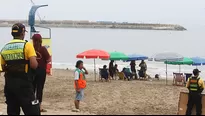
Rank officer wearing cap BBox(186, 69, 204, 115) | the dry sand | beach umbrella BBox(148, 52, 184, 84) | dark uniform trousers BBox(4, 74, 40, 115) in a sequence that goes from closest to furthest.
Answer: dark uniform trousers BBox(4, 74, 40, 115) → officer wearing cap BBox(186, 69, 204, 115) → the dry sand → beach umbrella BBox(148, 52, 184, 84)

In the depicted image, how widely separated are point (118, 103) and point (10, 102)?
6705mm

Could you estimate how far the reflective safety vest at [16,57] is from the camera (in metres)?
4.05

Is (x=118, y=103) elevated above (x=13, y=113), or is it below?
below

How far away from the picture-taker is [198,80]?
7.95 metres

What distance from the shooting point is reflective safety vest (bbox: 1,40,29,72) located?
13.3 ft

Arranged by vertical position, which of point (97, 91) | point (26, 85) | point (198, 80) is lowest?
point (97, 91)

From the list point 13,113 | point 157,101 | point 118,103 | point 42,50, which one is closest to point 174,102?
point 157,101

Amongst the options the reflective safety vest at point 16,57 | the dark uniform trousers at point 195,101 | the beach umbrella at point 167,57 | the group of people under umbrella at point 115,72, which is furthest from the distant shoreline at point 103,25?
the reflective safety vest at point 16,57

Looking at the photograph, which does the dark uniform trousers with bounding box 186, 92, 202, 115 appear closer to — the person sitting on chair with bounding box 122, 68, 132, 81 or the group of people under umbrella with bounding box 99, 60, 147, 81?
the group of people under umbrella with bounding box 99, 60, 147, 81

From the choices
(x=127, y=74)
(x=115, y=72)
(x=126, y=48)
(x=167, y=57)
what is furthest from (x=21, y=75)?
(x=126, y=48)

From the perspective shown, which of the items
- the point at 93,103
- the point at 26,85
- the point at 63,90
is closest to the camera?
the point at 26,85

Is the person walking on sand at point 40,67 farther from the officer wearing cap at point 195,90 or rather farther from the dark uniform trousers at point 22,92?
the officer wearing cap at point 195,90

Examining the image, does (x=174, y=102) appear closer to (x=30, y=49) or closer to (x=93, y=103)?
(x=93, y=103)

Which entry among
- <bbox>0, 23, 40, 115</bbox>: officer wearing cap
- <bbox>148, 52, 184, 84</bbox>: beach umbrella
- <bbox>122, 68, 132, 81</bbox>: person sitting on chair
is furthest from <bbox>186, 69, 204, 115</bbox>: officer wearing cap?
<bbox>122, 68, 132, 81</bbox>: person sitting on chair
